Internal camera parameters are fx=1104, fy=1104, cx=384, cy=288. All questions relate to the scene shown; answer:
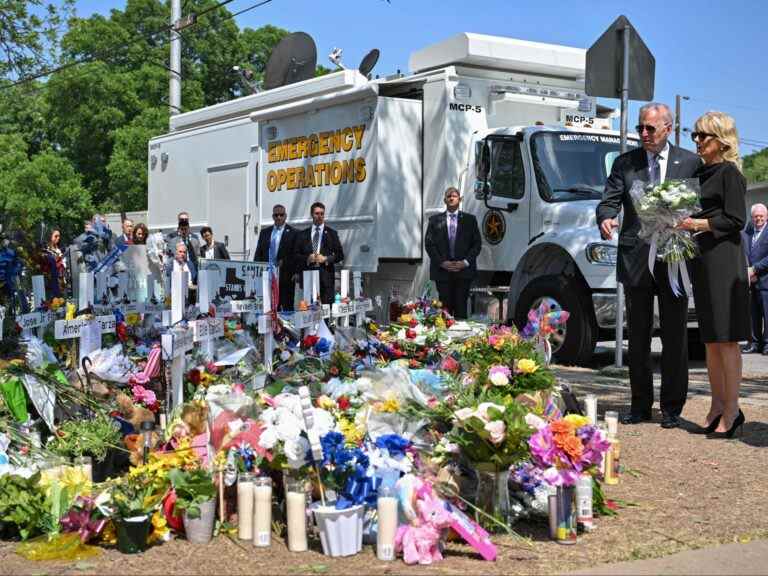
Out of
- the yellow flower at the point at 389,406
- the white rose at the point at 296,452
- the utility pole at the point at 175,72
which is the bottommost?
the white rose at the point at 296,452

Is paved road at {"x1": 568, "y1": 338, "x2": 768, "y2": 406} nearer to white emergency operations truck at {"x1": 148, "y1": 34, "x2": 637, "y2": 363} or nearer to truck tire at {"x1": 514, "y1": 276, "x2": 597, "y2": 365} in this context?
truck tire at {"x1": 514, "y1": 276, "x2": 597, "y2": 365}

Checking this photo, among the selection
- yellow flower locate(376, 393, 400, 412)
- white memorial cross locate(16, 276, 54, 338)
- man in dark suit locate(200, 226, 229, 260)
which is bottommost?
yellow flower locate(376, 393, 400, 412)

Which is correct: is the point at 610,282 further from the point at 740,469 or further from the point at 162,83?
the point at 162,83

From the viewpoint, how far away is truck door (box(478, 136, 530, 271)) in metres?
12.6

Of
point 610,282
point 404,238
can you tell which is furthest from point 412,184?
point 610,282

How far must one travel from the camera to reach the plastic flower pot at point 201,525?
4.87 metres

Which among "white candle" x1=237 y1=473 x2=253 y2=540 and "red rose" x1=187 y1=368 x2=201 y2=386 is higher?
"red rose" x1=187 y1=368 x2=201 y2=386

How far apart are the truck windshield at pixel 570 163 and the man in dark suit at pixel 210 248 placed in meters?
4.85

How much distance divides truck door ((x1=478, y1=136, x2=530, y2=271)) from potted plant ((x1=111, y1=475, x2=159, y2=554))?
26.2ft

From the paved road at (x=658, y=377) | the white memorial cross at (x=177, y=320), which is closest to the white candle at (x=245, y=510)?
the white memorial cross at (x=177, y=320)

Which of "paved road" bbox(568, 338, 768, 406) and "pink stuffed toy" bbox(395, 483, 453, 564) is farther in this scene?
"paved road" bbox(568, 338, 768, 406)

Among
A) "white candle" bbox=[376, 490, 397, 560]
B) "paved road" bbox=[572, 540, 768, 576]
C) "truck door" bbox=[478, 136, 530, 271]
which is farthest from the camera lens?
"truck door" bbox=[478, 136, 530, 271]

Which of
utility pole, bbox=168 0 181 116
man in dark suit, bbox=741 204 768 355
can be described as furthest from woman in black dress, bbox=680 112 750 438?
utility pole, bbox=168 0 181 116

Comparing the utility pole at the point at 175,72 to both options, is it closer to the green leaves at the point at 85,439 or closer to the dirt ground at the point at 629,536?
the dirt ground at the point at 629,536
